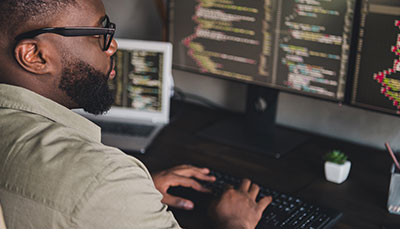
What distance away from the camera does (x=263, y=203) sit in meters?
1.22

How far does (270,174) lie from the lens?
1433 millimetres

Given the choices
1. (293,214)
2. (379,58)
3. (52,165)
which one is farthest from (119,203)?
(379,58)

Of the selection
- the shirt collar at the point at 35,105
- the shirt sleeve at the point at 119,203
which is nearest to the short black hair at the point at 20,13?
the shirt collar at the point at 35,105

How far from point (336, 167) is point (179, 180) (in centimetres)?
40

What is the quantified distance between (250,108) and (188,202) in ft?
1.81

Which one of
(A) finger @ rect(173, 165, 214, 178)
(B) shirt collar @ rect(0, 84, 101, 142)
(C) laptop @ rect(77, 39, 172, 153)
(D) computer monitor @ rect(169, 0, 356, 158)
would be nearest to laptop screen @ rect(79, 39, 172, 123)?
(C) laptop @ rect(77, 39, 172, 153)

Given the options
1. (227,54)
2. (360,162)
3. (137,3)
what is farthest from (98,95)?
(137,3)

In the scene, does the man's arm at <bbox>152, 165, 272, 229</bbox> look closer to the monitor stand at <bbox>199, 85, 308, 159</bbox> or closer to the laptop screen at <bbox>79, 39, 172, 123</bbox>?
the monitor stand at <bbox>199, 85, 308, 159</bbox>

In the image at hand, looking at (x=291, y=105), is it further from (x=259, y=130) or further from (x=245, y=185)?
(x=245, y=185)

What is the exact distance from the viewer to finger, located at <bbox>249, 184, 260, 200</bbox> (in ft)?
4.10

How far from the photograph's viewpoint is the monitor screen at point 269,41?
57.1 inches

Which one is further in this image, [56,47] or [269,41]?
[269,41]

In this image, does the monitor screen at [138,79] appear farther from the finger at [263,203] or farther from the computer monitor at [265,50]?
the finger at [263,203]

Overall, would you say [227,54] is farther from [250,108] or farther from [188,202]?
[188,202]
